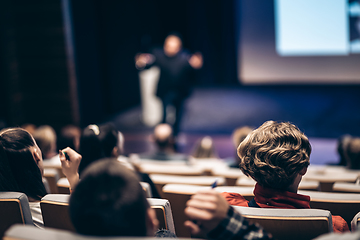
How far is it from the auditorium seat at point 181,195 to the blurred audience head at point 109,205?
828mm

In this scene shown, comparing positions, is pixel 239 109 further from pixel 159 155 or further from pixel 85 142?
pixel 85 142

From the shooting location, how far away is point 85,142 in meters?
1.94

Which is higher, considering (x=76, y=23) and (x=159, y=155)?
(x=76, y=23)

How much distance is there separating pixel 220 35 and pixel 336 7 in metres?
2.51

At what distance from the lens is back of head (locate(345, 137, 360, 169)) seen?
2.88 metres

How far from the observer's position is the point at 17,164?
1634 millimetres

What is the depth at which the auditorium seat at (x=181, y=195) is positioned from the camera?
179 centimetres

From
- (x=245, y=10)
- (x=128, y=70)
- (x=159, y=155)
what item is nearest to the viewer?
(x=159, y=155)

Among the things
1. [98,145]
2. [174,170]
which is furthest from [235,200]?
[174,170]

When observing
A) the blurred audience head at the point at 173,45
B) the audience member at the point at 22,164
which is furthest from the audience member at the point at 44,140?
the blurred audience head at the point at 173,45

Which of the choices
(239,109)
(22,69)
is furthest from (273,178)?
(239,109)

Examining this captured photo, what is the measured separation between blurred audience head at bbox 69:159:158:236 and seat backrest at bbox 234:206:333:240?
1.51ft

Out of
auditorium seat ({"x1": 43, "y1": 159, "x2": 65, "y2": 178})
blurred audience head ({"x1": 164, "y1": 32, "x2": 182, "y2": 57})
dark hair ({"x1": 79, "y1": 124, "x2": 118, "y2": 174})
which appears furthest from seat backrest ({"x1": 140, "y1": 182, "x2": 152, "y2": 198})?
blurred audience head ({"x1": 164, "y1": 32, "x2": 182, "y2": 57})

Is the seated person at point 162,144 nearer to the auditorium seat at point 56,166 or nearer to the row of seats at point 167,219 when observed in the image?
the auditorium seat at point 56,166
